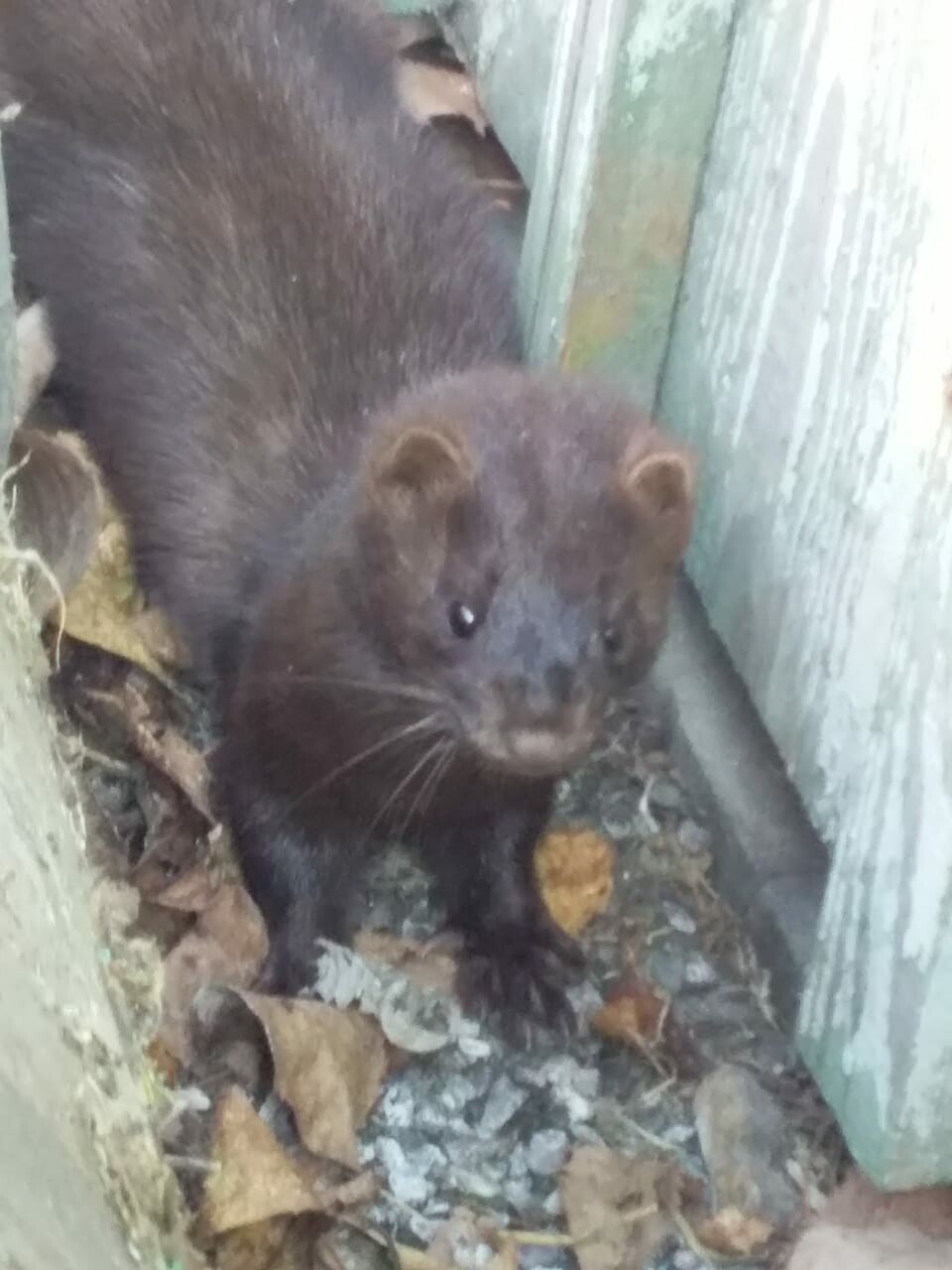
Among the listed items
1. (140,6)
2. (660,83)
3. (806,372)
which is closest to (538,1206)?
(806,372)

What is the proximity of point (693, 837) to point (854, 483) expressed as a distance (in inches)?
27.2

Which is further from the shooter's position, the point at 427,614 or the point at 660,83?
the point at 660,83

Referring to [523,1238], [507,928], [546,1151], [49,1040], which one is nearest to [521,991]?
[507,928]

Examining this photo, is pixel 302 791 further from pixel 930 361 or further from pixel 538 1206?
pixel 930 361

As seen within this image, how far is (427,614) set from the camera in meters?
1.98

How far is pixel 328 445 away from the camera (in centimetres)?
246

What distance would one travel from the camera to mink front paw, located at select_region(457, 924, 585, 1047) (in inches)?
91.8

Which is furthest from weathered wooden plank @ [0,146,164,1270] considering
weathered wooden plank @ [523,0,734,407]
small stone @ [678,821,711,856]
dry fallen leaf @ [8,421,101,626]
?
small stone @ [678,821,711,856]

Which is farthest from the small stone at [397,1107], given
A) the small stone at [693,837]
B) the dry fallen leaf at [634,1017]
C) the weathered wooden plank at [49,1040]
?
the weathered wooden plank at [49,1040]

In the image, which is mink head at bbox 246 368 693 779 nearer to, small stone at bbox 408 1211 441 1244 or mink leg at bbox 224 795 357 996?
mink leg at bbox 224 795 357 996

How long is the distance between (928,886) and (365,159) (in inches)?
52.9

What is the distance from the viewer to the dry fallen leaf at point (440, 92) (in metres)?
3.20

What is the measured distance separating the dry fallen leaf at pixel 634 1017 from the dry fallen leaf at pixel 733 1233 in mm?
246

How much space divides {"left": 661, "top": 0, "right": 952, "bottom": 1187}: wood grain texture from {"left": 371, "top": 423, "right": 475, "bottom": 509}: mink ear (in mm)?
406
